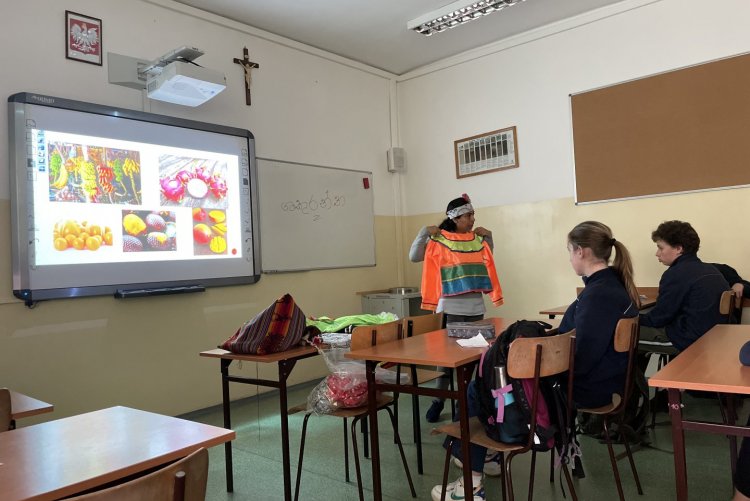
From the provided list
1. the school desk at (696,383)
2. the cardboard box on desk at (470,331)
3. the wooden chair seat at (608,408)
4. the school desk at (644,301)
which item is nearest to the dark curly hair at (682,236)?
the school desk at (644,301)

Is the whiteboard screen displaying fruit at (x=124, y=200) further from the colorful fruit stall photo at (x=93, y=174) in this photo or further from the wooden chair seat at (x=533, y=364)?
the wooden chair seat at (x=533, y=364)

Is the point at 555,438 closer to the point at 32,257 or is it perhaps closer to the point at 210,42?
the point at 32,257

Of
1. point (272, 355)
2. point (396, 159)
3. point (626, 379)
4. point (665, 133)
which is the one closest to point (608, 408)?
point (626, 379)

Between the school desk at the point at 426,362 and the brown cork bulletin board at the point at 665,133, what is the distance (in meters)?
2.87

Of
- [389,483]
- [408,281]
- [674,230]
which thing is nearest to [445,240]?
[674,230]

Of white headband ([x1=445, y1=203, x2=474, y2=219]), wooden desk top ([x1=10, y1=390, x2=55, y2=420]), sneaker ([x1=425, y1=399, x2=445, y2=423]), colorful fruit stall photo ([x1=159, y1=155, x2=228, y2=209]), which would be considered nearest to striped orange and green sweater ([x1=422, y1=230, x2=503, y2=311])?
white headband ([x1=445, y1=203, x2=474, y2=219])

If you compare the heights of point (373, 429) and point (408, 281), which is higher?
point (408, 281)

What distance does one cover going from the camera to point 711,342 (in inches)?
86.8

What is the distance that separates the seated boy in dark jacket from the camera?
3196mm

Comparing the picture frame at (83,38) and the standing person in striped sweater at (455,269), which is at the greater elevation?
the picture frame at (83,38)

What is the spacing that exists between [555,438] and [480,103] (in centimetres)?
413

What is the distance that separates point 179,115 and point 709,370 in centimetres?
389

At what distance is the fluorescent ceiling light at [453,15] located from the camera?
15.0ft

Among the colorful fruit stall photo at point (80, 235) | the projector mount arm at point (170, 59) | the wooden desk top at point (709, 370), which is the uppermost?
the projector mount arm at point (170, 59)
